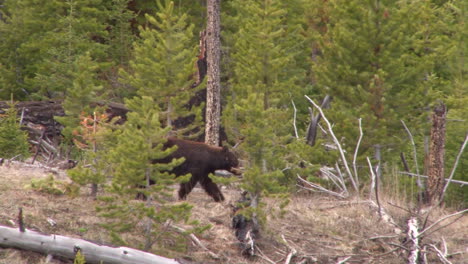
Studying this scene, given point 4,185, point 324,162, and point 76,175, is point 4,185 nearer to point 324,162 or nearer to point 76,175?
point 76,175

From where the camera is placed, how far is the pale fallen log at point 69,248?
9.46 meters

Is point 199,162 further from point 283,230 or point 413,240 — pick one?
point 413,240

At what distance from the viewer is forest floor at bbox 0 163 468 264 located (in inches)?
414

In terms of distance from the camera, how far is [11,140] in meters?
15.5

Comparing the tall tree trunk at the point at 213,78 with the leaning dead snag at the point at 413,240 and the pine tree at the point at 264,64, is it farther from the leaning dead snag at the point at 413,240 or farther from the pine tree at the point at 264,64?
the leaning dead snag at the point at 413,240

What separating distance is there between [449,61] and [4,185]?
14.5 metres

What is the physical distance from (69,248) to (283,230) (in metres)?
3.85

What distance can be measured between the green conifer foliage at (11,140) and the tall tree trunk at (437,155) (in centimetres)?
881

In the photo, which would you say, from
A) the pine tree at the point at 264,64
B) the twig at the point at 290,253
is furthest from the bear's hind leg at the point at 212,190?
the twig at the point at 290,253

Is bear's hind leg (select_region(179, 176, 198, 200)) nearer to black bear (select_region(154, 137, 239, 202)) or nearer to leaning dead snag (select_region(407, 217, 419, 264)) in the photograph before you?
black bear (select_region(154, 137, 239, 202))

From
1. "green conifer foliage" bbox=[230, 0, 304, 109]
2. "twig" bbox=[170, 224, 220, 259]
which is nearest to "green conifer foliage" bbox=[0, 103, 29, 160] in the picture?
"twig" bbox=[170, 224, 220, 259]

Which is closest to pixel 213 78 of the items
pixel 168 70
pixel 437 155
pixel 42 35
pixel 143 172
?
pixel 168 70

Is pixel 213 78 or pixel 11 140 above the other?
pixel 213 78

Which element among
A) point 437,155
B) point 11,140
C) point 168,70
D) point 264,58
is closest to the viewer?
point 437,155
